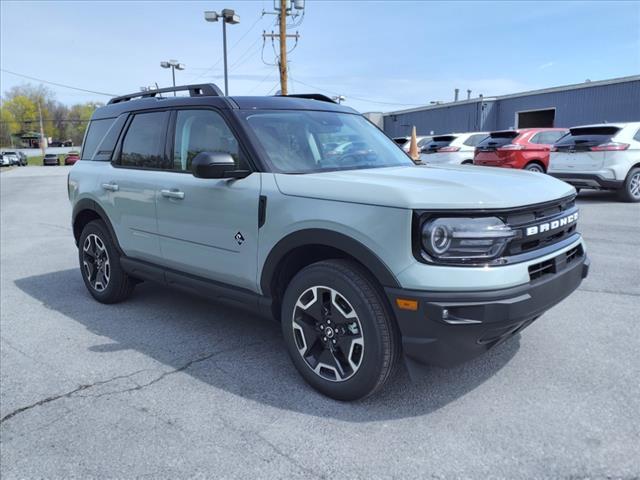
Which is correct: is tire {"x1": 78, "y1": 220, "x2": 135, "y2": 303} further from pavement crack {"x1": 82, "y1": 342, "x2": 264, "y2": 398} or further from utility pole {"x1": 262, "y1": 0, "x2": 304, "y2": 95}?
utility pole {"x1": 262, "y1": 0, "x2": 304, "y2": 95}

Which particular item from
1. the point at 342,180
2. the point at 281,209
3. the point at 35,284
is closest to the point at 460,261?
the point at 342,180

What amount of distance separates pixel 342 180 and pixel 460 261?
0.84 meters

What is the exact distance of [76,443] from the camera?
269cm

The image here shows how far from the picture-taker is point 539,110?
27.0 metres

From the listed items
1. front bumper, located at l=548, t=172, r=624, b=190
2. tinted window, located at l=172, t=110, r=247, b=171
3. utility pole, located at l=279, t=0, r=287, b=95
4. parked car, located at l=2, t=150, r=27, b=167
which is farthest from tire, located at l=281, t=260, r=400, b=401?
parked car, located at l=2, t=150, r=27, b=167

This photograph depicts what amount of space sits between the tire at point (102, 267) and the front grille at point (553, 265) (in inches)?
142

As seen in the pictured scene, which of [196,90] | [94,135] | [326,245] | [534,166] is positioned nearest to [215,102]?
[196,90]

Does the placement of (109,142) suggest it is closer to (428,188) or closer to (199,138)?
(199,138)

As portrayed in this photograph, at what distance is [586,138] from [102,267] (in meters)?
9.97

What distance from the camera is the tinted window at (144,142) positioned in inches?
166

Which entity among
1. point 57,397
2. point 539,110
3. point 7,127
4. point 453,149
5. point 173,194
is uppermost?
point 7,127

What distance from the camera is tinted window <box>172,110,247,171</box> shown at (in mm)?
3594

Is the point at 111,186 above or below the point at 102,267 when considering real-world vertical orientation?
above

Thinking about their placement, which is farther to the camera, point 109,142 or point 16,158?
point 16,158
